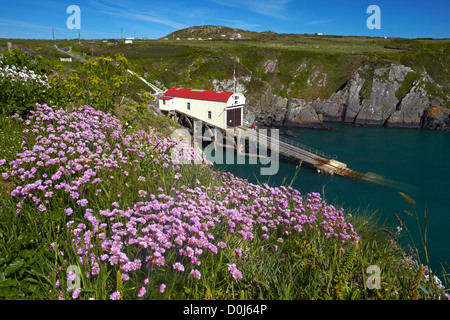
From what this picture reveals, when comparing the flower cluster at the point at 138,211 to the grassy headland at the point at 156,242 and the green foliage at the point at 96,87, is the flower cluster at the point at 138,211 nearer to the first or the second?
the grassy headland at the point at 156,242

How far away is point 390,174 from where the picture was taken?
107 feet

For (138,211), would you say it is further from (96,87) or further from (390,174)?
(390,174)

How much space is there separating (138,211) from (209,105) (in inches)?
1590

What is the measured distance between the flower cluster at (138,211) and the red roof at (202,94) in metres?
35.9

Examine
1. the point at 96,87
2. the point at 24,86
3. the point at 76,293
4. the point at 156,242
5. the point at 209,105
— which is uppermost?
the point at 209,105

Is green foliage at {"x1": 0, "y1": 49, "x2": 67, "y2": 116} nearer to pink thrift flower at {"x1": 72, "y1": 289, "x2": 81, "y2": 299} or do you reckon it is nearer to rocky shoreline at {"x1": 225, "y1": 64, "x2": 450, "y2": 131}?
pink thrift flower at {"x1": 72, "y1": 289, "x2": 81, "y2": 299}

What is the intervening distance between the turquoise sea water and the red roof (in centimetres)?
1233

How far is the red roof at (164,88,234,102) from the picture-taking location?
41.9 metres

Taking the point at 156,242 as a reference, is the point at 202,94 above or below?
above

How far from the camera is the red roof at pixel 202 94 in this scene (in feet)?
138

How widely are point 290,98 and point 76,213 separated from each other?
67427mm

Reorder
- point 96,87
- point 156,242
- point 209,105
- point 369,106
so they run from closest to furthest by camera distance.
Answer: point 156,242 < point 96,87 < point 209,105 < point 369,106

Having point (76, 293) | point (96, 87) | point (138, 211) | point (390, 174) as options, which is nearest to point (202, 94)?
point (390, 174)

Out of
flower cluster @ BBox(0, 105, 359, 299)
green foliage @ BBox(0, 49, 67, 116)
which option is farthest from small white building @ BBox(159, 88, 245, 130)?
flower cluster @ BBox(0, 105, 359, 299)
